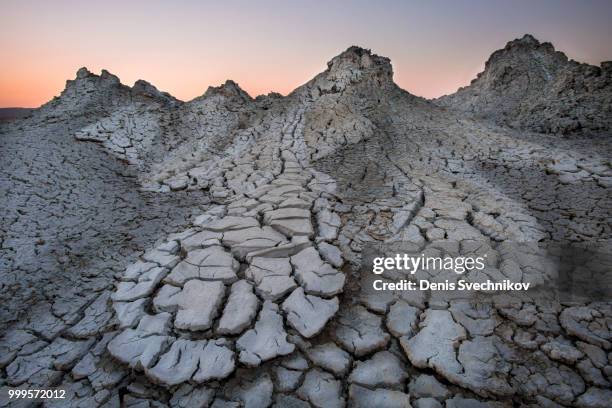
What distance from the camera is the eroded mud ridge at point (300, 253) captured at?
4.88 ft

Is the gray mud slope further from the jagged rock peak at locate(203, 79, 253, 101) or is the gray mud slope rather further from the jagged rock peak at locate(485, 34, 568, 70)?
the jagged rock peak at locate(485, 34, 568, 70)

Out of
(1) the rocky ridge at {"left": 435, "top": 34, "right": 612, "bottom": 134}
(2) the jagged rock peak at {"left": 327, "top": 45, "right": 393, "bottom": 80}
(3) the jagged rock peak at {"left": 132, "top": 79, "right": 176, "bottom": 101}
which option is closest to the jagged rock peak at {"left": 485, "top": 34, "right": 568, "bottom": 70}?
(1) the rocky ridge at {"left": 435, "top": 34, "right": 612, "bottom": 134}

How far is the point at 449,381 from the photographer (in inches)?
56.9

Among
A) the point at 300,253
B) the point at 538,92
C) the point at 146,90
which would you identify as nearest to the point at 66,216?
the point at 300,253

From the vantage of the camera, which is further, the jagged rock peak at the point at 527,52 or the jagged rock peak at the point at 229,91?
the jagged rock peak at the point at 527,52

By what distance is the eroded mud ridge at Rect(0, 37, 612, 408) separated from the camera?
1.49 m

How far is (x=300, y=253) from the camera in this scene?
7.38ft

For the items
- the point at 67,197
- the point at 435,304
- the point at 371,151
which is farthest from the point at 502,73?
the point at 67,197

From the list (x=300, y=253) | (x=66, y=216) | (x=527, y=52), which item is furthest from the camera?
(x=527, y=52)

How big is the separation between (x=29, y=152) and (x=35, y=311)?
2.86 m

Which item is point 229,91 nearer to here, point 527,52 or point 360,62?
point 360,62

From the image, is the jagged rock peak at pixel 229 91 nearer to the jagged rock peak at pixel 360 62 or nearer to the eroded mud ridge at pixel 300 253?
the eroded mud ridge at pixel 300 253

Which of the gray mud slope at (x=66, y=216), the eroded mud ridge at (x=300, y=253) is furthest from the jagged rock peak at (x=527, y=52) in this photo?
the gray mud slope at (x=66, y=216)

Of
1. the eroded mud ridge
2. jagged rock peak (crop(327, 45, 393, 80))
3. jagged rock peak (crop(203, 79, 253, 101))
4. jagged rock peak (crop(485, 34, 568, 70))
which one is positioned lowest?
the eroded mud ridge
